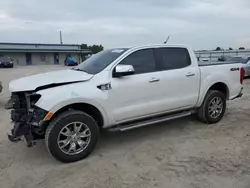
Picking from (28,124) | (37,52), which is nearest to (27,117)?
(28,124)

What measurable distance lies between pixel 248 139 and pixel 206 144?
0.91 metres

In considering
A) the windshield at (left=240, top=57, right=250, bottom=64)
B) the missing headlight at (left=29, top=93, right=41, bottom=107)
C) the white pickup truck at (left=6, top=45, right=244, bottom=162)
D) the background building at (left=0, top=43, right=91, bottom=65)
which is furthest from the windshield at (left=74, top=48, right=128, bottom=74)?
the background building at (left=0, top=43, right=91, bottom=65)

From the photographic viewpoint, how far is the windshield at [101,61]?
16.0ft

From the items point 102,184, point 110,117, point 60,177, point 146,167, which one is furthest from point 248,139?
point 60,177

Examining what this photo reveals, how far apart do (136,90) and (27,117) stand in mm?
1892

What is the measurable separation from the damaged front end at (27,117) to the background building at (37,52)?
166 ft

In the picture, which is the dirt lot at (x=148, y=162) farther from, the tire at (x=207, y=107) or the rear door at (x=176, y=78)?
the rear door at (x=176, y=78)

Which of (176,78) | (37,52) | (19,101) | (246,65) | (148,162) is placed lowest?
(148,162)

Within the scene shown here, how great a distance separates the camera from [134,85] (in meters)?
4.84

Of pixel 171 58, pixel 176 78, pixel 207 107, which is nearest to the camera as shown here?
pixel 176 78

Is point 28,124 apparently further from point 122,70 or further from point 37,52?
point 37,52

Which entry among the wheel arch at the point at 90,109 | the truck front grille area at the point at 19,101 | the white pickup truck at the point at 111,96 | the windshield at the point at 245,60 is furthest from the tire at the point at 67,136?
the windshield at the point at 245,60

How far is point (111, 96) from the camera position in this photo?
→ 4602 millimetres

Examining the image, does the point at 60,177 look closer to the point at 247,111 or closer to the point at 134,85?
the point at 134,85
